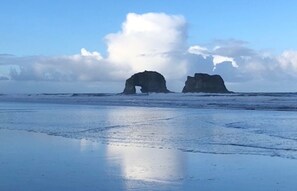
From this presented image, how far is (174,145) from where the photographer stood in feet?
43.4

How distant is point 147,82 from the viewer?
121 m

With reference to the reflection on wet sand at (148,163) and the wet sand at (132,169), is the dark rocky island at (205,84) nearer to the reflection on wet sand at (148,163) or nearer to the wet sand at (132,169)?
the reflection on wet sand at (148,163)

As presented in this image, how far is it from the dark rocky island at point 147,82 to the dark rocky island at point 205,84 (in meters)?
7.46

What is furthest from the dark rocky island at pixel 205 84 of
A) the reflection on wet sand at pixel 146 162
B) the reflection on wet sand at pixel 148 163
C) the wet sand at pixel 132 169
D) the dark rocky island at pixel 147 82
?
A: the wet sand at pixel 132 169

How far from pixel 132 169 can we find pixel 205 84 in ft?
354

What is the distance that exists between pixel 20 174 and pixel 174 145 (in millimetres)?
5949

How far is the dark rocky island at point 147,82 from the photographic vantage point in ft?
390

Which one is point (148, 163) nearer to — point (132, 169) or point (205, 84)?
point (132, 169)

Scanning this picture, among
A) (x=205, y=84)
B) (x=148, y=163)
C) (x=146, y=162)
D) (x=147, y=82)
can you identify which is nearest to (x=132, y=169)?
(x=148, y=163)

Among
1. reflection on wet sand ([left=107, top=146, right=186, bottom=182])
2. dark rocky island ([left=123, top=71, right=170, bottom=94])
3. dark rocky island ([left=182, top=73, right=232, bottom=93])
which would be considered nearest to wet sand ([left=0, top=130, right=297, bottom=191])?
reflection on wet sand ([left=107, top=146, right=186, bottom=182])

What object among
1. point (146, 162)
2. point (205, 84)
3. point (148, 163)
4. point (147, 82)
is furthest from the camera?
point (147, 82)

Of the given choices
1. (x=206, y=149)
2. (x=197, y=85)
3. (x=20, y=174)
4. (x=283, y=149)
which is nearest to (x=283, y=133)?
(x=283, y=149)

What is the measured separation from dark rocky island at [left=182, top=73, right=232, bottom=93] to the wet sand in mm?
102945

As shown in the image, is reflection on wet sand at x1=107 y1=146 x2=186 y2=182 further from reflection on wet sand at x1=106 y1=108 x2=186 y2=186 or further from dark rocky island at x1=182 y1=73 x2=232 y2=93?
dark rocky island at x1=182 y1=73 x2=232 y2=93
